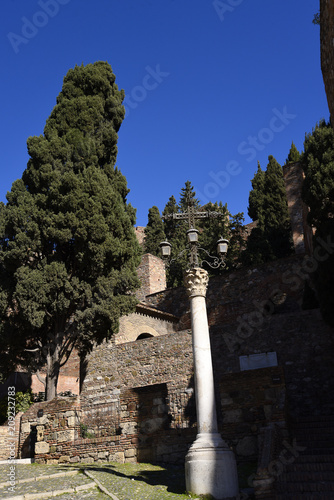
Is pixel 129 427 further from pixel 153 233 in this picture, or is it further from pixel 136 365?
pixel 153 233

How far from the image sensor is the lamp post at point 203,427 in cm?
688

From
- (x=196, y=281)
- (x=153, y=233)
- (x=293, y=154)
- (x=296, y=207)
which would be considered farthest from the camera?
(x=153, y=233)

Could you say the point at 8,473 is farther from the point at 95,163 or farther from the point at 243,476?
the point at 95,163

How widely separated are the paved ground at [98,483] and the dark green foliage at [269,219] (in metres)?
15.8

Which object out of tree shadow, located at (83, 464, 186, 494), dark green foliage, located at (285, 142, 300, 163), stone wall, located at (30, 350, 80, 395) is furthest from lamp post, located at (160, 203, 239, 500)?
dark green foliage, located at (285, 142, 300, 163)

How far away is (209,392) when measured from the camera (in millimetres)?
7730

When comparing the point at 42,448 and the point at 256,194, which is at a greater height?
the point at 256,194

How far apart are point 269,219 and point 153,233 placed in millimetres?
8680

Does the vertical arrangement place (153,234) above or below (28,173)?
above

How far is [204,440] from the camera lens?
7324 mm

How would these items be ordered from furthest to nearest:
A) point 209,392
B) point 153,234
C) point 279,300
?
point 153,234
point 279,300
point 209,392

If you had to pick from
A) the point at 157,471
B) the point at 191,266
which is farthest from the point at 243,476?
the point at 191,266

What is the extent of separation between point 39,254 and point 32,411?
13.9 feet

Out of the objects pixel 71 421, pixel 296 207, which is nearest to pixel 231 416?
pixel 71 421
